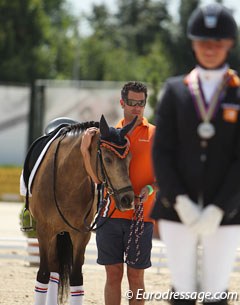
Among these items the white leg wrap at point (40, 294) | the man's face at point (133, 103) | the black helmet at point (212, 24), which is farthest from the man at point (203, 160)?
the white leg wrap at point (40, 294)

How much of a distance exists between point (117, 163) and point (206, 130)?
1.99 meters

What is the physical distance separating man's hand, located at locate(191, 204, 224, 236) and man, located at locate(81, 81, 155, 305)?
214 cm

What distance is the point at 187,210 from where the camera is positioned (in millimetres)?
3955

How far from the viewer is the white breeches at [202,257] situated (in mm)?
4016

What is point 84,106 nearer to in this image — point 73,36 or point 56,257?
point 56,257

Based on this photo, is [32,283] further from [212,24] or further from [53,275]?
[212,24]

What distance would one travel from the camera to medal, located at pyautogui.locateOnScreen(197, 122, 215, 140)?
4.04 metres

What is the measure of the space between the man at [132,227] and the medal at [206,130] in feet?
6.77

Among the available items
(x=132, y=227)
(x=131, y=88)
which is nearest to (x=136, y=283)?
(x=132, y=227)

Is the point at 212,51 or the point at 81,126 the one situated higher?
the point at 212,51

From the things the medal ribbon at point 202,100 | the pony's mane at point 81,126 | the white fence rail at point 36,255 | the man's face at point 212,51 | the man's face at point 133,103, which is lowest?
the white fence rail at point 36,255

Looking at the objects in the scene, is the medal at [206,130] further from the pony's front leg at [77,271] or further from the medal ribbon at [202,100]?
the pony's front leg at [77,271]

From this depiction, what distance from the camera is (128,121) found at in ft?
20.7

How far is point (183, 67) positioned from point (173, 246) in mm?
53924
